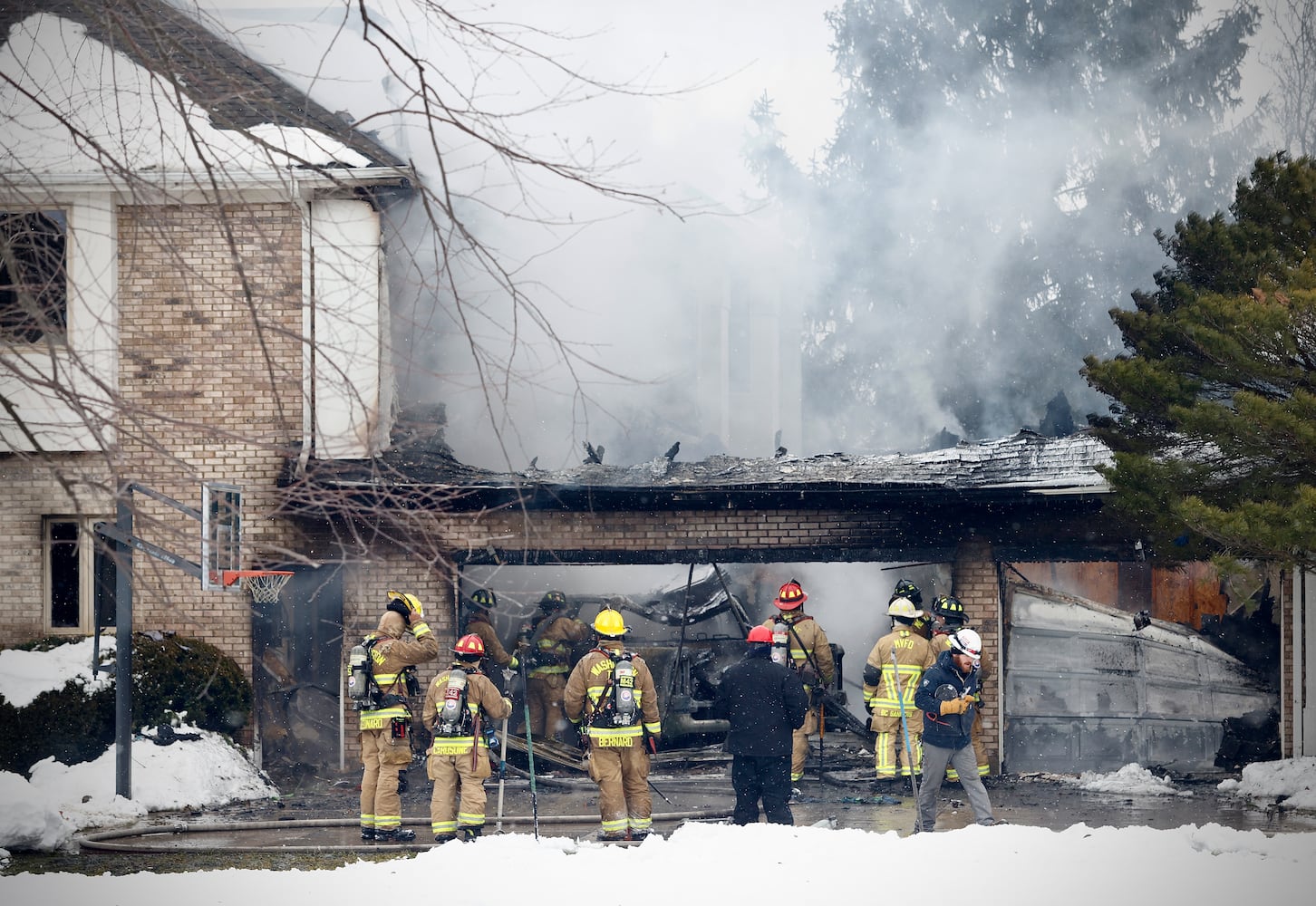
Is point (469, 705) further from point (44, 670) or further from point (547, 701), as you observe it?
point (547, 701)

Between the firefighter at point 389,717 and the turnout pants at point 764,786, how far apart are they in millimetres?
2476

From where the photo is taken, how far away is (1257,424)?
9.34 metres

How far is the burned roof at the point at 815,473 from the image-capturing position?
40.5 feet

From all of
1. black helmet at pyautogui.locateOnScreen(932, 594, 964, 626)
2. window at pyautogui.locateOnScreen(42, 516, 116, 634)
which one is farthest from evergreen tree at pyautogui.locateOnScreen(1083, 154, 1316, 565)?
window at pyautogui.locateOnScreen(42, 516, 116, 634)

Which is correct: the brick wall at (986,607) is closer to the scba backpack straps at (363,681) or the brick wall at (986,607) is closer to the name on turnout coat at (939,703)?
the name on turnout coat at (939,703)

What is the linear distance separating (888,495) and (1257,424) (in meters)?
3.87

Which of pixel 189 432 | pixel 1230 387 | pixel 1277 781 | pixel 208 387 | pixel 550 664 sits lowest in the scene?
pixel 1277 781

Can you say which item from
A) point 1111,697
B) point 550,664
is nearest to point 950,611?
point 1111,697

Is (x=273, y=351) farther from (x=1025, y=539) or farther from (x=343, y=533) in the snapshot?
(x=1025, y=539)

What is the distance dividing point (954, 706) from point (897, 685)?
63.1 inches

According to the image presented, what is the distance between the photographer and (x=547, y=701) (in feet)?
46.7

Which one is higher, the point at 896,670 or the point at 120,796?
the point at 896,670

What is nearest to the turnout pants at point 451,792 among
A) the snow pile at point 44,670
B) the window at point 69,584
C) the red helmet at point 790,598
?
the red helmet at point 790,598

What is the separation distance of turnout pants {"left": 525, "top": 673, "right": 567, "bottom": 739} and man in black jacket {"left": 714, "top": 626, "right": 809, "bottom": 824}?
17.4 feet
